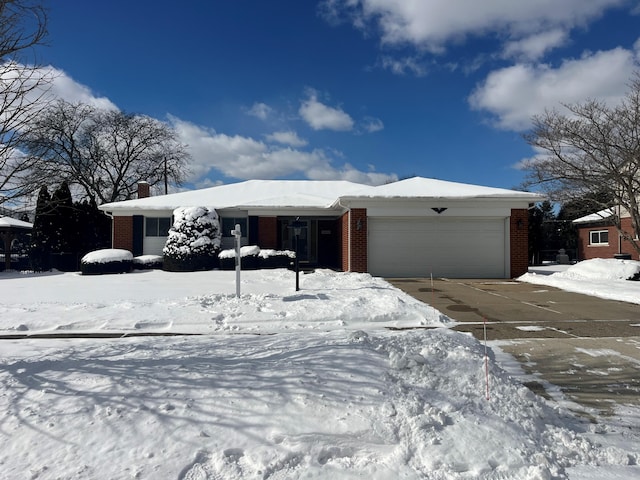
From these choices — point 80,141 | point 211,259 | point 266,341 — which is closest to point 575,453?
point 266,341

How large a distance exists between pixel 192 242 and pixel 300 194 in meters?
7.27

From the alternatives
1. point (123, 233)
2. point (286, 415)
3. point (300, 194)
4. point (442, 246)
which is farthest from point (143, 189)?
point (286, 415)

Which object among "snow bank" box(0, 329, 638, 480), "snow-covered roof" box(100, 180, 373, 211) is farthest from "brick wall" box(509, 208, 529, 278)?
"snow bank" box(0, 329, 638, 480)

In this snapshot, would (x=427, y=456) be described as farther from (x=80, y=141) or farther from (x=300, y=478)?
(x=80, y=141)

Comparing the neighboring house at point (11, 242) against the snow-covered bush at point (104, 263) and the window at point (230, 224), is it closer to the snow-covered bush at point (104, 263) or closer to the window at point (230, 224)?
the snow-covered bush at point (104, 263)

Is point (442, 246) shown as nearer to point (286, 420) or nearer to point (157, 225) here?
point (157, 225)

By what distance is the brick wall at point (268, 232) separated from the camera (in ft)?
64.4

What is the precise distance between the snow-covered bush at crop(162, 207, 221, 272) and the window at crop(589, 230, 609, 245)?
2560 centimetres

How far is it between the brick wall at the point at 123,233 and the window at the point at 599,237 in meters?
29.3

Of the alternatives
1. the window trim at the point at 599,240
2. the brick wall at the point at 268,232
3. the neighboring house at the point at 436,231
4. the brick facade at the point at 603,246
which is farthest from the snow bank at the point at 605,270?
the window trim at the point at 599,240

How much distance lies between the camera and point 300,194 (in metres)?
22.8

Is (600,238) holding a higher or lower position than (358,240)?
higher

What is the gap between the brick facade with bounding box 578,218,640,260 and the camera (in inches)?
1011

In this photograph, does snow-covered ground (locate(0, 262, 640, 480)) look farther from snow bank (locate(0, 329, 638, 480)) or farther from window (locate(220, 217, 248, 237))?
window (locate(220, 217, 248, 237))
